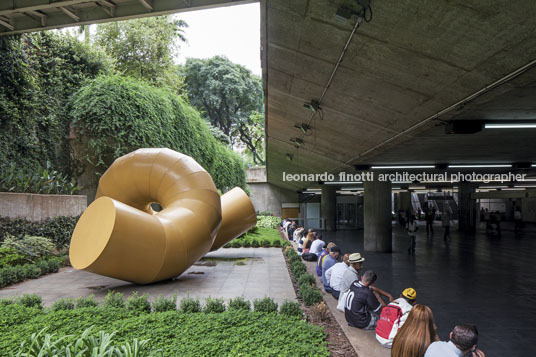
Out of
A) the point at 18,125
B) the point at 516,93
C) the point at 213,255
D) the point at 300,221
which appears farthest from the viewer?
the point at 300,221

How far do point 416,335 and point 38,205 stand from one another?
1235cm

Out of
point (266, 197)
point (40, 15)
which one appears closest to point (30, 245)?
point (40, 15)

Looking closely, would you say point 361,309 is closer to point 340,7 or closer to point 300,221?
point 340,7

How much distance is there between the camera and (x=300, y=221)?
34156mm

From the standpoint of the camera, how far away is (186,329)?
19.2ft

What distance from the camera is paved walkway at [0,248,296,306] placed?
879 cm

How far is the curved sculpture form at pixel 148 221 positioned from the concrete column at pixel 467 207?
25.8m

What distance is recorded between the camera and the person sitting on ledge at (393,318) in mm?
5648

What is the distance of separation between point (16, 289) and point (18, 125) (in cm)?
712

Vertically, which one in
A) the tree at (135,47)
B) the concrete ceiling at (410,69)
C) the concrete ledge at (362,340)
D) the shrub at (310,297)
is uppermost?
the tree at (135,47)

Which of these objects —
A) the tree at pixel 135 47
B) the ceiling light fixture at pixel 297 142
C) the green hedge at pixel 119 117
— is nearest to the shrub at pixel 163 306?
the green hedge at pixel 119 117

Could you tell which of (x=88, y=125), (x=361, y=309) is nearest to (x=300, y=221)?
(x=88, y=125)

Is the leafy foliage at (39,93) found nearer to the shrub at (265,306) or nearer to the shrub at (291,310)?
the shrub at (265,306)

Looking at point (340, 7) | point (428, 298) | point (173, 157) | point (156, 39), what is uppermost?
point (156, 39)
